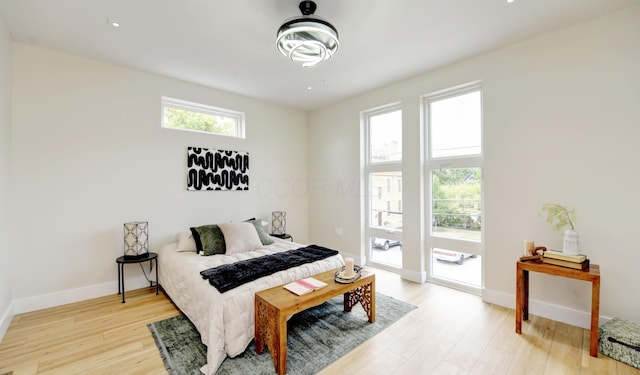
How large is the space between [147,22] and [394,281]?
4.06 meters

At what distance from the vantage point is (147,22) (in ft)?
8.04

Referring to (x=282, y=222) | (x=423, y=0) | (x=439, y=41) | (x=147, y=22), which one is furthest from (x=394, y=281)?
(x=147, y=22)

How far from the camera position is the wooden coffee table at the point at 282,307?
1895mm

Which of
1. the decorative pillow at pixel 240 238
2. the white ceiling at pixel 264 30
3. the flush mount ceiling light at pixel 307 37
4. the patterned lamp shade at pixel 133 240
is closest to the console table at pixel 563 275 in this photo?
the white ceiling at pixel 264 30

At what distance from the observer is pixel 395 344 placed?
89.3 inches

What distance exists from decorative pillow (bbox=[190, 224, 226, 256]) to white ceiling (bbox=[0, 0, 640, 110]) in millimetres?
2061

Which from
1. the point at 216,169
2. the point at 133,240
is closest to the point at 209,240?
the point at 133,240

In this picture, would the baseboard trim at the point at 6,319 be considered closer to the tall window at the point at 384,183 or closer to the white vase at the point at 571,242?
the tall window at the point at 384,183

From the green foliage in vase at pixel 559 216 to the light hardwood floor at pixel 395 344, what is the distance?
3.11 feet

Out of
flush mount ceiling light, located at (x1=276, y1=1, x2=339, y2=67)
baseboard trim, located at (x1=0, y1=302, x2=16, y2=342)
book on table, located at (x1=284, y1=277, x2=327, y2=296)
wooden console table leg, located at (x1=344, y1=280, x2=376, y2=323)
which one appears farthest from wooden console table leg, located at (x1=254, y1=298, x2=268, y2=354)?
baseboard trim, located at (x1=0, y1=302, x2=16, y2=342)

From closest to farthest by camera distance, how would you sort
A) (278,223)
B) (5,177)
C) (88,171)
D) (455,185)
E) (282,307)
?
(282,307) < (5,177) < (88,171) < (455,185) < (278,223)

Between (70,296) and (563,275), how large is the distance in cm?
498

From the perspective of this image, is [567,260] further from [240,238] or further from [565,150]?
[240,238]

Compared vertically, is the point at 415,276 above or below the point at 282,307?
below
